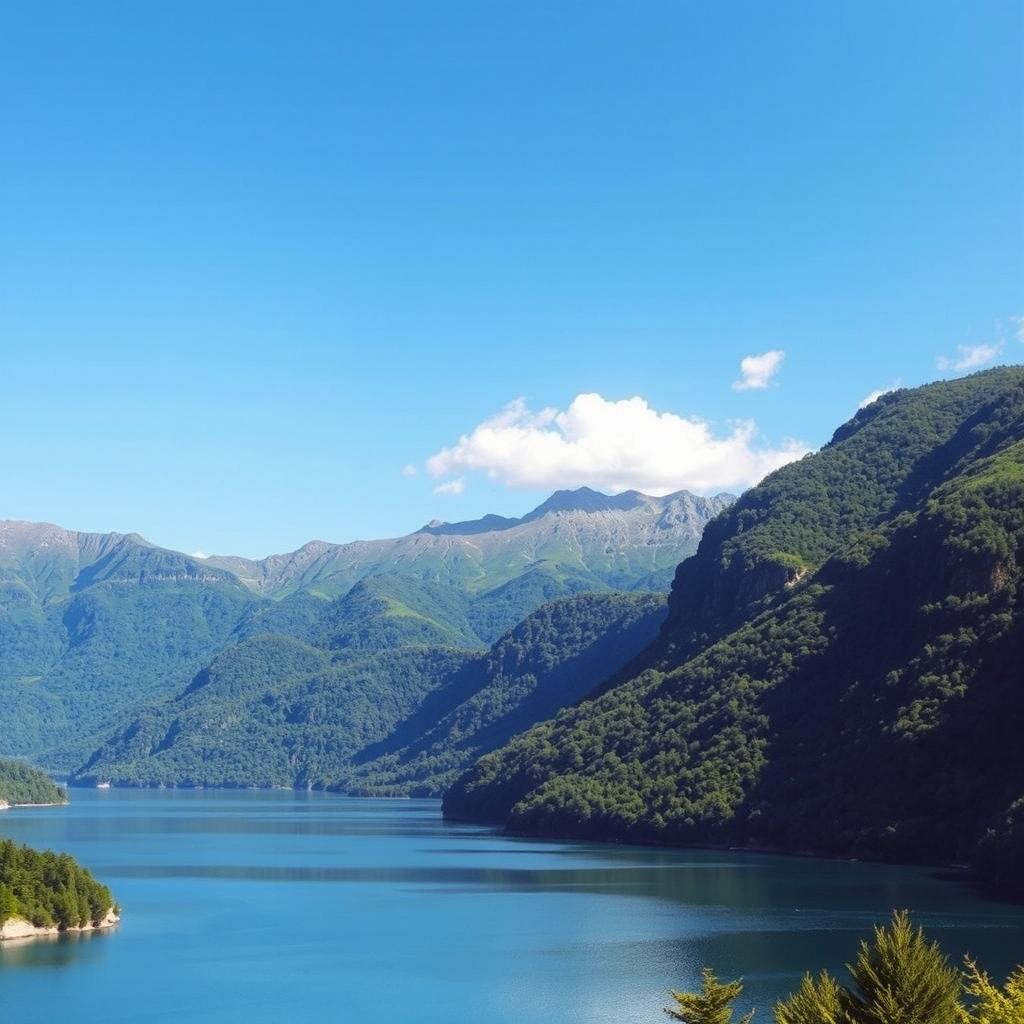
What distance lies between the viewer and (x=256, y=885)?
147375 millimetres

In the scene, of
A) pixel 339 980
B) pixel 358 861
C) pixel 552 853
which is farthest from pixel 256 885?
pixel 339 980

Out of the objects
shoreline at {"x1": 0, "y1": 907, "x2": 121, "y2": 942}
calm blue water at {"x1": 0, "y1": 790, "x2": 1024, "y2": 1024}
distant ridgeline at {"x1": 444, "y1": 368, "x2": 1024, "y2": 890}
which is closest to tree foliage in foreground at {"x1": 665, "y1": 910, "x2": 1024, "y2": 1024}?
calm blue water at {"x1": 0, "y1": 790, "x2": 1024, "y2": 1024}

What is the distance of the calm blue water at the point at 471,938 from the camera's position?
3310 inches

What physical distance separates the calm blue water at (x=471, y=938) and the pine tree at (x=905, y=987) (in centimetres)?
3021

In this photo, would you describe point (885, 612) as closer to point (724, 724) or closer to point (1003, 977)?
point (724, 724)

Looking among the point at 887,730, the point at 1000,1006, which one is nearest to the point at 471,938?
the point at 1000,1006

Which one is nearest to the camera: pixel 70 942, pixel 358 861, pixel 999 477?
pixel 70 942

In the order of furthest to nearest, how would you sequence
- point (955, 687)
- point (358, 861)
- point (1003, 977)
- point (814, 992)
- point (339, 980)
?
point (358, 861) → point (955, 687) → point (339, 980) → point (1003, 977) → point (814, 992)

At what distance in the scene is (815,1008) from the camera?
4647 centimetres

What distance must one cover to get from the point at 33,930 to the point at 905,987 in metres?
78.8

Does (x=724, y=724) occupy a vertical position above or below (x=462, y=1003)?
above

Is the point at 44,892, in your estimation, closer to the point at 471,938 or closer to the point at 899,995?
the point at 471,938

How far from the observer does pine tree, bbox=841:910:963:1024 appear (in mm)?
43688

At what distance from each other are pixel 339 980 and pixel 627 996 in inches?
768
